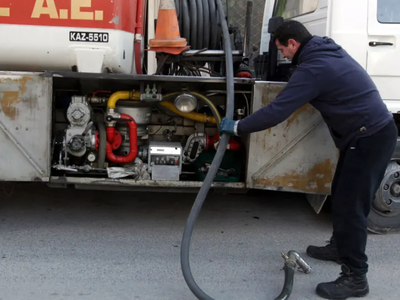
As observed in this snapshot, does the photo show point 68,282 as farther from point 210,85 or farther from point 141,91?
point 210,85

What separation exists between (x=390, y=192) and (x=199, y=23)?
7.27 feet

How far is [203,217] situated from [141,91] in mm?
1378

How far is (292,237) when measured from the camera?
4379 mm

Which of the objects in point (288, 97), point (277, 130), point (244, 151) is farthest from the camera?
point (244, 151)

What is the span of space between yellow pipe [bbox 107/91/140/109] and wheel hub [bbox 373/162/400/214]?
217 cm

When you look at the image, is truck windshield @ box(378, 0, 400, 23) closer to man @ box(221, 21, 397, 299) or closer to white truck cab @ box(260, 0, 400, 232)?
white truck cab @ box(260, 0, 400, 232)

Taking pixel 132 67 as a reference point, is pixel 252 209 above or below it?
below

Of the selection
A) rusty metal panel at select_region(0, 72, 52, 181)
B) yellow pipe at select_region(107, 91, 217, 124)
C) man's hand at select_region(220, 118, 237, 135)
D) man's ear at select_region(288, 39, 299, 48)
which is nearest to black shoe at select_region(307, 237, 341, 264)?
man's hand at select_region(220, 118, 237, 135)

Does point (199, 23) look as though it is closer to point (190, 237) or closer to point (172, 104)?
point (172, 104)

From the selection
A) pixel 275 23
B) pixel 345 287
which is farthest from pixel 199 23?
pixel 345 287

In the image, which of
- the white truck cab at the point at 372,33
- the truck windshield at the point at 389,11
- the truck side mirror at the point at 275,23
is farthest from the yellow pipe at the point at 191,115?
the truck windshield at the point at 389,11

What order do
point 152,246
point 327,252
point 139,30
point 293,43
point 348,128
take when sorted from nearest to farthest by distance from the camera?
1. point 348,128
2. point 293,43
3. point 327,252
4. point 152,246
5. point 139,30

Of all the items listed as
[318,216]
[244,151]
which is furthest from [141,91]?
[318,216]

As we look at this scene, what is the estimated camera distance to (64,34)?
4.11 meters
